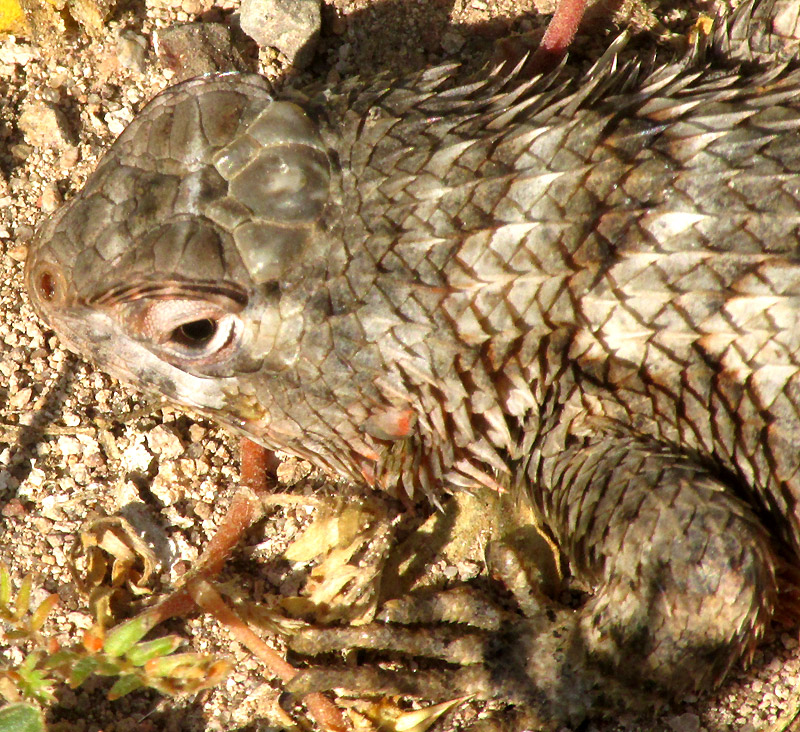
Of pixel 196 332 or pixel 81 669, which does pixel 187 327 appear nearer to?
pixel 196 332

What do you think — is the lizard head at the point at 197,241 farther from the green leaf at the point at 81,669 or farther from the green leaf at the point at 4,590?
the green leaf at the point at 81,669

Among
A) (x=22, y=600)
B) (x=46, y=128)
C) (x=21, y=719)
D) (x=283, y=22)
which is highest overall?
(x=283, y=22)

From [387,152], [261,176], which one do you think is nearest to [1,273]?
[261,176]

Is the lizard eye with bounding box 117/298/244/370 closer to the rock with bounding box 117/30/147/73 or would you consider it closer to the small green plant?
the small green plant

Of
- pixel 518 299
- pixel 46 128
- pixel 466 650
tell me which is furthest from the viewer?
pixel 46 128

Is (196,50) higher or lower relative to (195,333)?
higher

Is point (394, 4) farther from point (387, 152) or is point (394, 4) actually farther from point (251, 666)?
point (251, 666)

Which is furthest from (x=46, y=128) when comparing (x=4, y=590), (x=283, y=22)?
(x=4, y=590)

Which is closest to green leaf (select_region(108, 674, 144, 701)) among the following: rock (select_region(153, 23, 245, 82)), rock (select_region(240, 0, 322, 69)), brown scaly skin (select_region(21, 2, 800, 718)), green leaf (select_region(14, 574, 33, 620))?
green leaf (select_region(14, 574, 33, 620))
